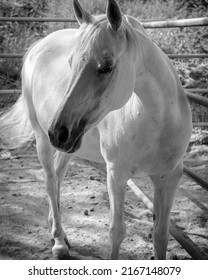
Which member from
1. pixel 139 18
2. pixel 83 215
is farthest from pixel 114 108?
pixel 139 18

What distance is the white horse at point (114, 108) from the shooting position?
1.46 m

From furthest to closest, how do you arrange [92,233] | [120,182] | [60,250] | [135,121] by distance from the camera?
[92,233] → [60,250] → [120,182] → [135,121]

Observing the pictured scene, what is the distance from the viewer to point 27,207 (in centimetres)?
313

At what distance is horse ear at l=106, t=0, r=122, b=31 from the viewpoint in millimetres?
1453

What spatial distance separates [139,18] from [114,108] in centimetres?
550

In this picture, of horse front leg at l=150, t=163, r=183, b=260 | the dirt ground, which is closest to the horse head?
horse front leg at l=150, t=163, r=183, b=260

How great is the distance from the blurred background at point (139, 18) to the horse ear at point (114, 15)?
12.0 feet

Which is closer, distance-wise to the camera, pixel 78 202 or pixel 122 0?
pixel 78 202

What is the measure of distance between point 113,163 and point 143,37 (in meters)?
0.65

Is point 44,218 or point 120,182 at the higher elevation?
point 120,182

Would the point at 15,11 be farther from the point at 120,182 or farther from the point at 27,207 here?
the point at 120,182

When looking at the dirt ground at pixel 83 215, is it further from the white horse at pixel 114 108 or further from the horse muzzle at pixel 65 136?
the horse muzzle at pixel 65 136

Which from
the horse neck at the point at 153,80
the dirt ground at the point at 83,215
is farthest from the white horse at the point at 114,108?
the dirt ground at the point at 83,215

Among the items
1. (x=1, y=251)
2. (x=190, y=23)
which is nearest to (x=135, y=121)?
(x=190, y=23)
